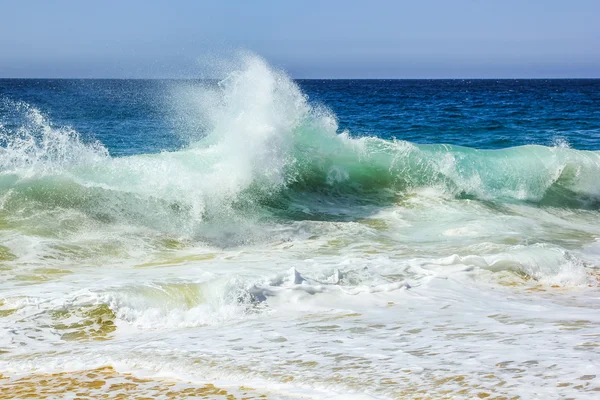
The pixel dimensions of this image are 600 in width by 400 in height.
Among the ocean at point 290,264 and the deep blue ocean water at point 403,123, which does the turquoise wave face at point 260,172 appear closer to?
the ocean at point 290,264

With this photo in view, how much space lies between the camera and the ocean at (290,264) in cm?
420

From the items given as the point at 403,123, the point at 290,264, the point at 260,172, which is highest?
the point at 403,123

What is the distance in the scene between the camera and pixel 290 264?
745cm

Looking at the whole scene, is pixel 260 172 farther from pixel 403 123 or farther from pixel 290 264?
pixel 403 123

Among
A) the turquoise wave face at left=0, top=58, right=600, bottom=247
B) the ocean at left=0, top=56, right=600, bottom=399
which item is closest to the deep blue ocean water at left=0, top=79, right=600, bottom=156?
the turquoise wave face at left=0, top=58, right=600, bottom=247

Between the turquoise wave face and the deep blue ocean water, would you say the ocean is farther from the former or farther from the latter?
the deep blue ocean water

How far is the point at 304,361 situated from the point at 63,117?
25869 mm

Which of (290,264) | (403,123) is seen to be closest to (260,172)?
(290,264)

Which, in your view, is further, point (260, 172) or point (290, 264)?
point (260, 172)

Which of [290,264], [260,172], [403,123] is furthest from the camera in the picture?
[403,123]

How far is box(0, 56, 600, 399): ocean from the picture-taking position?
4195mm

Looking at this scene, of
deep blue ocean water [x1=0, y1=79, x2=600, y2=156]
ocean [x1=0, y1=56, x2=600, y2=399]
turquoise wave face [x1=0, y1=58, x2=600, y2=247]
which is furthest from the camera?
deep blue ocean water [x1=0, y1=79, x2=600, y2=156]

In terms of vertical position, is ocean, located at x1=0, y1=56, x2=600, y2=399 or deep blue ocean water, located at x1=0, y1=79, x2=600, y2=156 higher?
deep blue ocean water, located at x1=0, y1=79, x2=600, y2=156

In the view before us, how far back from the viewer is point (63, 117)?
28.2 m
